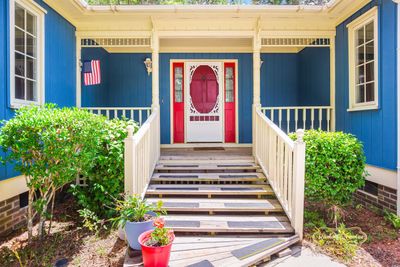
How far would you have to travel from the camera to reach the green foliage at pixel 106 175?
3.60m

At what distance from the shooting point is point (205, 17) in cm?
501

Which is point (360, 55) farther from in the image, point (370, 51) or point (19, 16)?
point (19, 16)

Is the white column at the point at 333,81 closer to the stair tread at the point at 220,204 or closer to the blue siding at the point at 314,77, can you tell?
the blue siding at the point at 314,77

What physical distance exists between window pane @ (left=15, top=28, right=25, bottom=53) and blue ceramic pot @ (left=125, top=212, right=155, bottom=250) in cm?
290

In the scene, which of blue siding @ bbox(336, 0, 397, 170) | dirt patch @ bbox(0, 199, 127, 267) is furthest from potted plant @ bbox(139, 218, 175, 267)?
blue siding @ bbox(336, 0, 397, 170)

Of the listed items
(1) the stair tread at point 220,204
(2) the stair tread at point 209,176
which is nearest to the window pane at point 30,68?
(2) the stair tread at point 209,176

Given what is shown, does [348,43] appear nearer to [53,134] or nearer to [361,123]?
[361,123]

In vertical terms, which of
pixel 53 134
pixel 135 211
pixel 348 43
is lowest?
pixel 135 211

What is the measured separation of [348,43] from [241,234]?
400cm

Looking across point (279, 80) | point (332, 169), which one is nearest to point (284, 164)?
point (332, 169)

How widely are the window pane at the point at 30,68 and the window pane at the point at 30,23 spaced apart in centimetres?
41

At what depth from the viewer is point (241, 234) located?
10.2 ft

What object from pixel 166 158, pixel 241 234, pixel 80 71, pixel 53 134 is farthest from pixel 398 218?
pixel 80 71

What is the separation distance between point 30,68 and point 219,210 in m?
3.40
